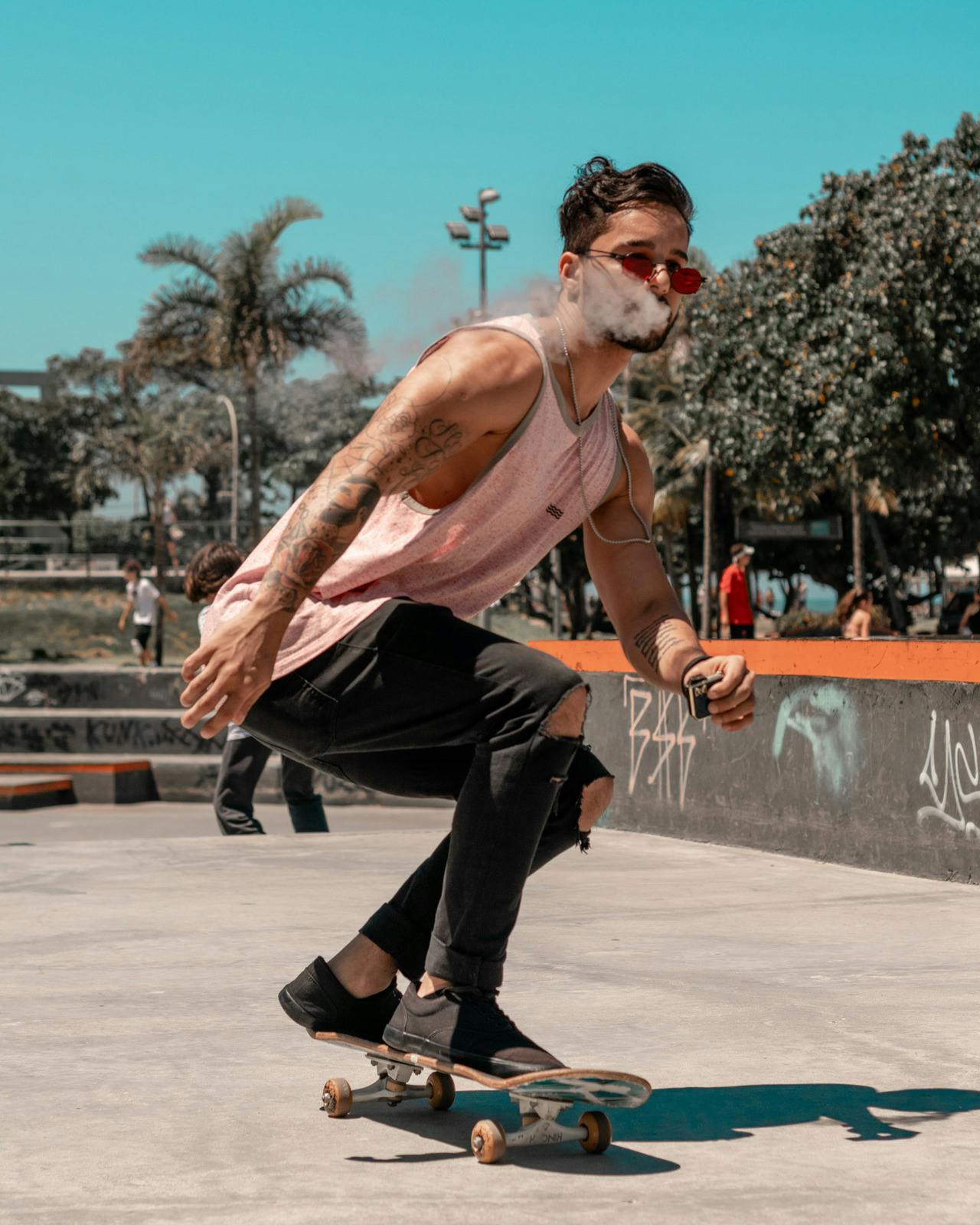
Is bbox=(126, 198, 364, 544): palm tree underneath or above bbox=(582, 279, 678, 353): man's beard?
above

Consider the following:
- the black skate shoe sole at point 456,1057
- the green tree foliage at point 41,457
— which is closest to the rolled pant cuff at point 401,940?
the black skate shoe sole at point 456,1057

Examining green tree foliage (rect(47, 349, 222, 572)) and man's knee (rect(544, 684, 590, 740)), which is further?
green tree foliage (rect(47, 349, 222, 572))

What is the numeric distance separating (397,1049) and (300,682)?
2.21 feet

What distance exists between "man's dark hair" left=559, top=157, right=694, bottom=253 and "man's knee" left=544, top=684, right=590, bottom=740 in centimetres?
84

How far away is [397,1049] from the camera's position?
2695 mm

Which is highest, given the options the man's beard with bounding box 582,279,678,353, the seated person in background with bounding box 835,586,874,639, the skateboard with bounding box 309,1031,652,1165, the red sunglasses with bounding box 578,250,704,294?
the red sunglasses with bounding box 578,250,704,294

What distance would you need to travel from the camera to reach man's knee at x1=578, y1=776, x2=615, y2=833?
8.95 feet

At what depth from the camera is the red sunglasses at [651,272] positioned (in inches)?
108

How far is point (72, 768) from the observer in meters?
14.3

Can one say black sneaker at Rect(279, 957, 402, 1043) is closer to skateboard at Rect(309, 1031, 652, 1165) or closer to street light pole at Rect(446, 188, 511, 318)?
skateboard at Rect(309, 1031, 652, 1165)

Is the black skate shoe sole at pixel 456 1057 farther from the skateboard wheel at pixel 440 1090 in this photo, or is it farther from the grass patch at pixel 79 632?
the grass patch at pixel 79 632

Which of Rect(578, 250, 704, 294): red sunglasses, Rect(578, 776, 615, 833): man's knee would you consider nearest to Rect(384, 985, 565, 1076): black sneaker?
Rect(578, 776, 615, 833): man's knee

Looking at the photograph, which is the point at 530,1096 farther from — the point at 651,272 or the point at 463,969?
the point at 651,272

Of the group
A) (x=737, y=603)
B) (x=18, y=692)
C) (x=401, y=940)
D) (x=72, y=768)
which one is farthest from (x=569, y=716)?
(x=737, y=603)
